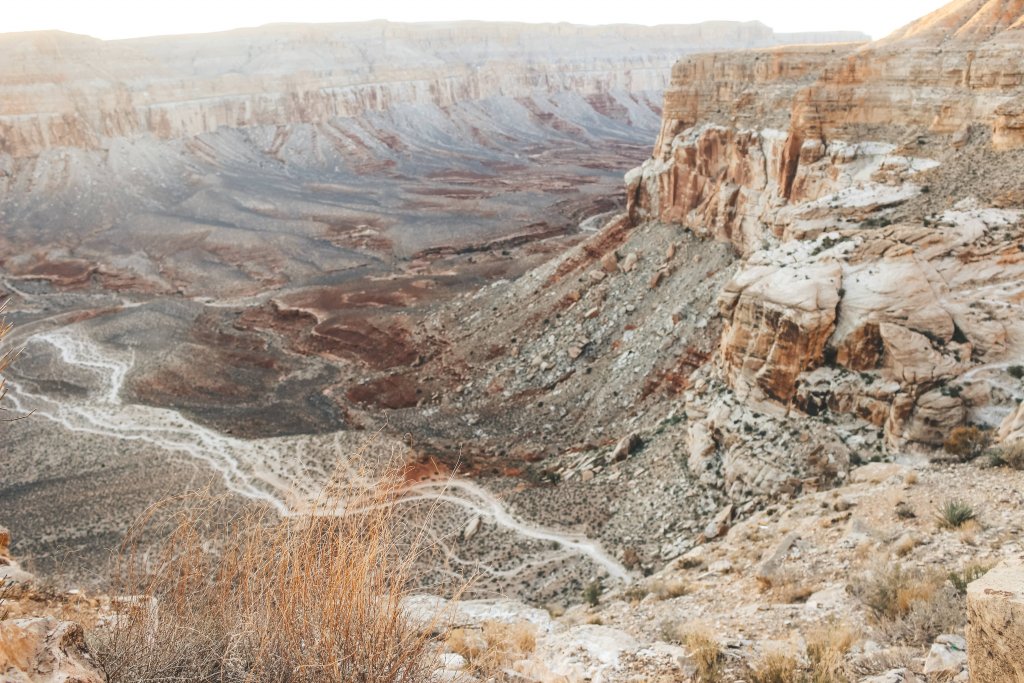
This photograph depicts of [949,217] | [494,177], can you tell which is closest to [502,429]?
[949,217]

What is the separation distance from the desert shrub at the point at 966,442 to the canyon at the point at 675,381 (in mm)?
91

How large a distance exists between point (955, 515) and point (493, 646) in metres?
5.96

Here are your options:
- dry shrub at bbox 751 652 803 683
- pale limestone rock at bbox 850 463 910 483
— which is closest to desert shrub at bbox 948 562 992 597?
dry shrub at bbox 751 652 803 683

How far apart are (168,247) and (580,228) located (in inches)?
1399

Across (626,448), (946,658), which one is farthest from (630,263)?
(946,658)

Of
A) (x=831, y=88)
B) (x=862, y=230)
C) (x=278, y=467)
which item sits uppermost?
(x=831, y=88)

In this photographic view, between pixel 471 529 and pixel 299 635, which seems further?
pixel 471 529

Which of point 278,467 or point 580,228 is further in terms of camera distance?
point 580,228

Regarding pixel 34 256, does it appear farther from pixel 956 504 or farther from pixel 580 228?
pixel 956 504

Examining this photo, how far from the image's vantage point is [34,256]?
55188 mm

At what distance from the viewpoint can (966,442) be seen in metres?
11.6

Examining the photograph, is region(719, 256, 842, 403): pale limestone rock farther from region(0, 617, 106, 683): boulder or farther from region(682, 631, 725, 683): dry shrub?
region(0, 617, 106, 683): boulder

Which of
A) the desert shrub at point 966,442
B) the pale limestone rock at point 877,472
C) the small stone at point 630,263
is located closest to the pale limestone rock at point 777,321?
the pale limestone rock at point 877,472

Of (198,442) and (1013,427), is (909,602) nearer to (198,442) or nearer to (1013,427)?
(1013,427)
